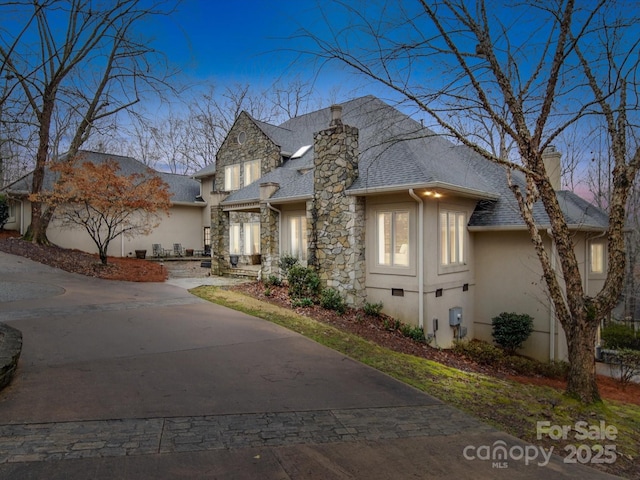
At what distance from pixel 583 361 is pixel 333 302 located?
6.59 metres

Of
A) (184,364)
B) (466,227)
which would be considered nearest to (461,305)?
(466,227)

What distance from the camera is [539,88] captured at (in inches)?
258

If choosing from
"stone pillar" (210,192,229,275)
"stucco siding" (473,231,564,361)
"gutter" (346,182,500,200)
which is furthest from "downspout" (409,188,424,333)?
"stone pillar" (210,192,229,275)

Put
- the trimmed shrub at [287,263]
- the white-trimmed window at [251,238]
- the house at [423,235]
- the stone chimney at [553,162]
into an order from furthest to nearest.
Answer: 1. the white-trimmed window at [251,238]
2. the stone chimney at [553,162]
3. the trimmed shrub at [287,263]
4. the house at [423,235]

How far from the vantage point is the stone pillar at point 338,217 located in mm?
11492

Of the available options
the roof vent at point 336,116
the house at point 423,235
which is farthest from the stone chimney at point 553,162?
the roof vent at point 336,116

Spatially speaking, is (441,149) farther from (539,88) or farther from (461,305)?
(539,88)

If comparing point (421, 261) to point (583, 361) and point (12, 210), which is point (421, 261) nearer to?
point (583, 361)

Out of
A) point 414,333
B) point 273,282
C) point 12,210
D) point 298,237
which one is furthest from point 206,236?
point 414,333

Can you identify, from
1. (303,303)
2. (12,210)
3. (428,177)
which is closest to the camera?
(428,177)

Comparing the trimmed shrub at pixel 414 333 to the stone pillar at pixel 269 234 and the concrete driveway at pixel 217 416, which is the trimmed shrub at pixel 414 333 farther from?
the stone pillar at pixel 269 234

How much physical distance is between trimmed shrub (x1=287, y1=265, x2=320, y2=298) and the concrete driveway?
13.5ft

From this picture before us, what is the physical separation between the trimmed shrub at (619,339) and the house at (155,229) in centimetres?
1980

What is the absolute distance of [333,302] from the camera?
11.3 meters
